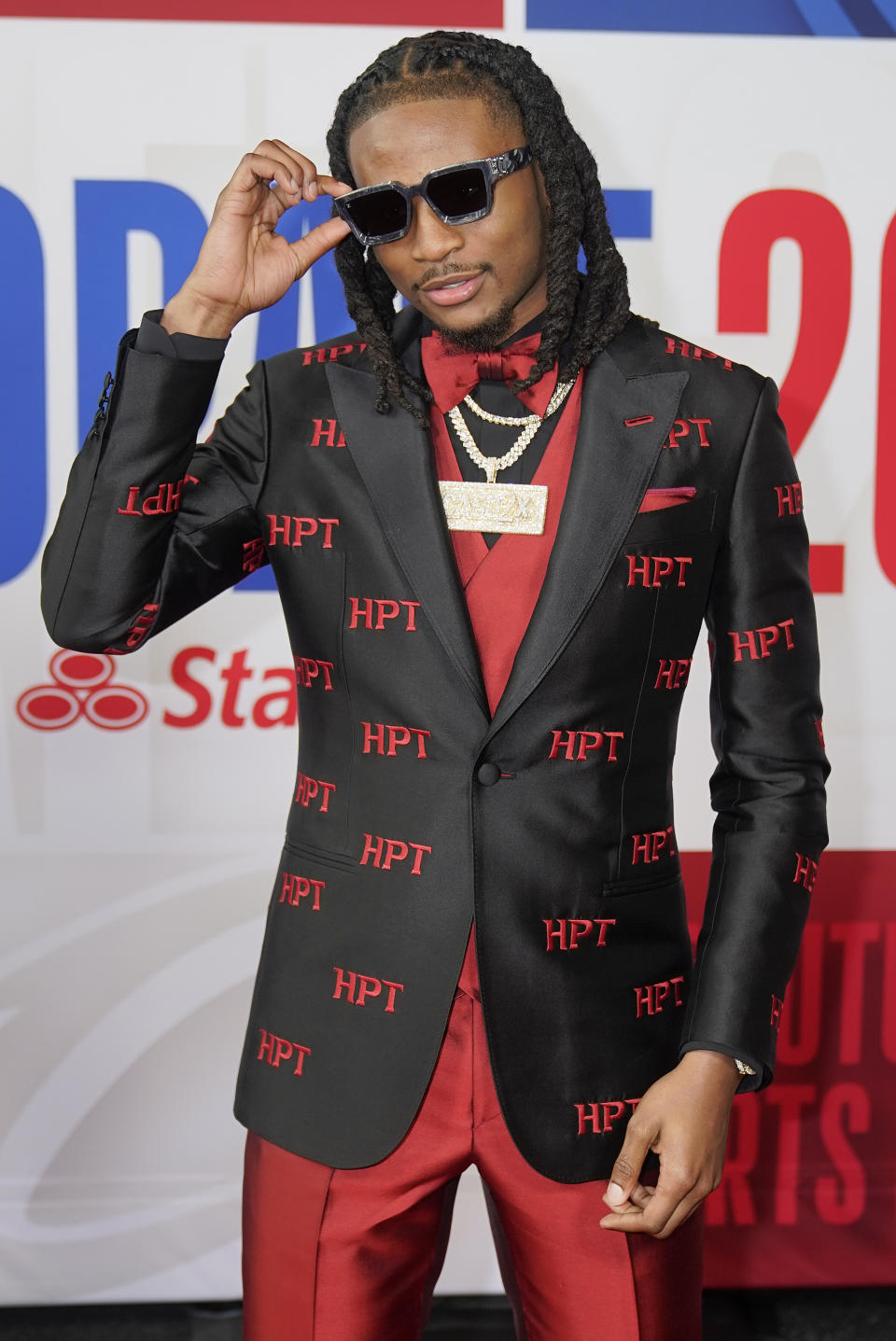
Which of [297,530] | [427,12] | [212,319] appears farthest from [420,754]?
[427,12]

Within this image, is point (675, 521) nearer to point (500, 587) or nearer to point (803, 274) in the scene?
point (500, 587)

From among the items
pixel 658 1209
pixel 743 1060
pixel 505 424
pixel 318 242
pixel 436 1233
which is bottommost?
pixel 436 1233

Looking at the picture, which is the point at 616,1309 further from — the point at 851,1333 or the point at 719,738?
the point at 851,1333

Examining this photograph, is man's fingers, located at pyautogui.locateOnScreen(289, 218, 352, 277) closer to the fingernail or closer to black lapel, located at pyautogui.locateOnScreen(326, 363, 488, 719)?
black lapel, located at pyautogui.locateOnScreen(326, 363, 488, 719)

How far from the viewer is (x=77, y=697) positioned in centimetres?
290

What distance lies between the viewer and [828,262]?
2891 mm

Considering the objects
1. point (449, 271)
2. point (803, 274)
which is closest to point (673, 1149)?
point (449, 271)

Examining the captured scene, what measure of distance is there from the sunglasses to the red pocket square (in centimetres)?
35

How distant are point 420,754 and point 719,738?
0.36 m

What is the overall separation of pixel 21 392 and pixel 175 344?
5.17ft

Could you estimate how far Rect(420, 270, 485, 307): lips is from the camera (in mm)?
1463

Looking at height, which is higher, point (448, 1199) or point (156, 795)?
point (156, 795)

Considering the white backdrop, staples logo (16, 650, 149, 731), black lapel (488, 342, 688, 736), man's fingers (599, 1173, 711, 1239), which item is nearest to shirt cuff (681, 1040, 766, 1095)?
man's fingers (599, 1173, 711, 1239)

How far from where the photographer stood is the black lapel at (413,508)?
1372mm
